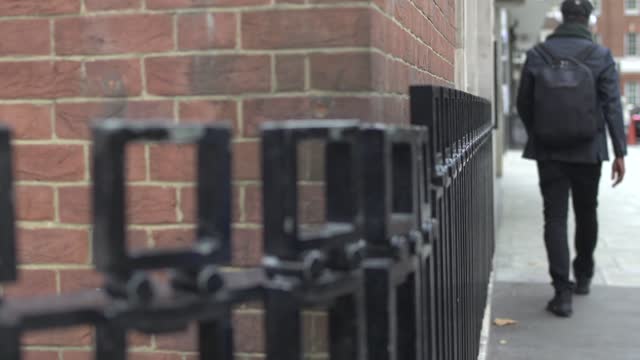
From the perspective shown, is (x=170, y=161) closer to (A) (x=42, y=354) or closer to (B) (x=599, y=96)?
(A) (x=42, y=354)

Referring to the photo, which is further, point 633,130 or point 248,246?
point 633,130

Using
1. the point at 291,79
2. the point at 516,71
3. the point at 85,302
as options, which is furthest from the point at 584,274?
the point at 516,71

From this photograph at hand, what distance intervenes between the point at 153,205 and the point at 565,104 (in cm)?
366

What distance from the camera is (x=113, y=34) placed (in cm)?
236

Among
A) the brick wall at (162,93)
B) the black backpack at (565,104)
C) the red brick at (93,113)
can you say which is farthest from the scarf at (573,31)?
the red brick at (93,113)

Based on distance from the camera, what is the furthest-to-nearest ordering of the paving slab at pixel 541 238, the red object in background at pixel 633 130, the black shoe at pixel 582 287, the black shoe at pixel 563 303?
1. the red object in background at pixel 633 130
2. the paving slab at pixel 541 238
3. the black shoe at pixel 582 287
4. the black shoe at pixel 563 303

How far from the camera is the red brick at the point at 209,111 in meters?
2.30

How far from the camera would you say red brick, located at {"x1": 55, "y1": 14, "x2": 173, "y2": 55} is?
233cm

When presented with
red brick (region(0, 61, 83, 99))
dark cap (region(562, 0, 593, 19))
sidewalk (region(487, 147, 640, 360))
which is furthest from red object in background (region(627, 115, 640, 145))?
red brick (region(0, 61, 83, 99))


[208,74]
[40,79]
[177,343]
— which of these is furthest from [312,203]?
[40,79]

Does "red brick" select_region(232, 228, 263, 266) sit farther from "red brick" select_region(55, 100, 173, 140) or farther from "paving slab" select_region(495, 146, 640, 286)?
"paving slab" select_region(495, 146, 640, 286)

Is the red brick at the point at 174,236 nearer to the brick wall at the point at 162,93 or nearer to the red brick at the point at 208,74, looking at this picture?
the brick wall at the point at 162,93

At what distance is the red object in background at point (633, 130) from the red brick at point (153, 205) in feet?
104

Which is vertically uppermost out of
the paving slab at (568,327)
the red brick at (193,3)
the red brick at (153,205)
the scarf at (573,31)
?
the scarf at (573,31)
